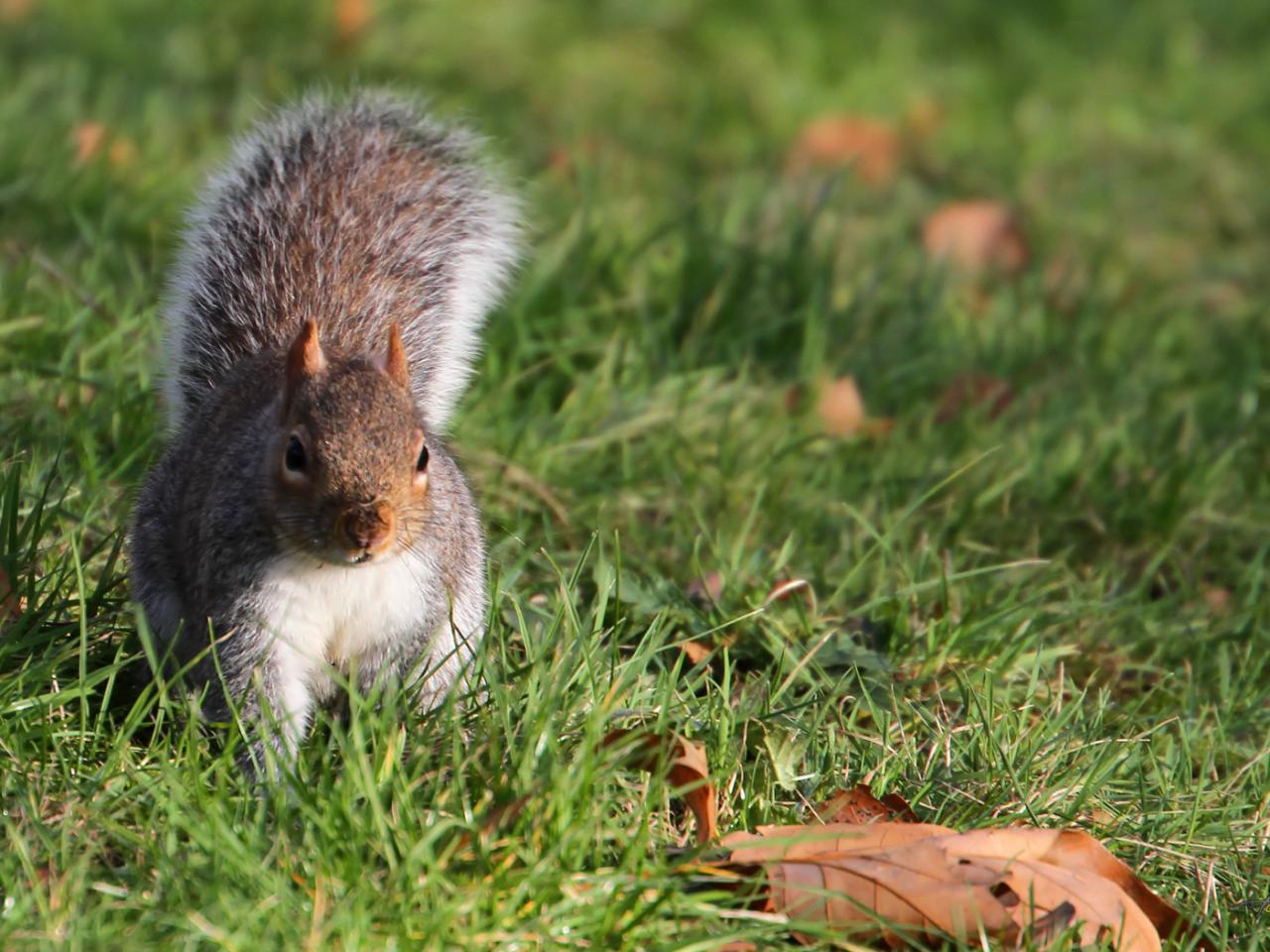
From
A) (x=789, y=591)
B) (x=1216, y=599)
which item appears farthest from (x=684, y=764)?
(x=1216, y=599)

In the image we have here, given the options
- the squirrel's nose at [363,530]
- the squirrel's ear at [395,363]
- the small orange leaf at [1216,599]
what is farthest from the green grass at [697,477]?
the squirrel's ear at [395,363]

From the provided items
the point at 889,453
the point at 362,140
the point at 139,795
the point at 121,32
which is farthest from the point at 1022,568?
the point at 121,32

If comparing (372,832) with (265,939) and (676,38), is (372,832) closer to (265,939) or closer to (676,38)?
(265,939)

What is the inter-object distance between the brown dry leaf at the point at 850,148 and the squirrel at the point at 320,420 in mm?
1949

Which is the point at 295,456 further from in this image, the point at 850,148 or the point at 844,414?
the point at 850,148

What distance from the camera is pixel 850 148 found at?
4809 mm

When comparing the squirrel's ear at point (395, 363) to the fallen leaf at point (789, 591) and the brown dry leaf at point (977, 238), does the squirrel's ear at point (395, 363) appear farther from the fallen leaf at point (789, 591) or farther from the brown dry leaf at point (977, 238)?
the brown dry leaf at point (977, 238)

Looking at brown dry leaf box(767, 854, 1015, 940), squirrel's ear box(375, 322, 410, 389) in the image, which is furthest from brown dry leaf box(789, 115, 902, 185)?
brown dry leaf box(767, 854, 1015, 940)

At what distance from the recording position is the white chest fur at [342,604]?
2.07 m

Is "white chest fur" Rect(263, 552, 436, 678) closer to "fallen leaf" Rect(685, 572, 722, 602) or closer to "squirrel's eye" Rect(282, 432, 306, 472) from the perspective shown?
"squirrel's eye" Rect(282, 432, 306, 472)

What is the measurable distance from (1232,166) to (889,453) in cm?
230

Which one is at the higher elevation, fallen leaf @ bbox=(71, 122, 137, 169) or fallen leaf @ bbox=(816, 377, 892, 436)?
fallen leaf @ bbox=(71, 122, 137, 169)

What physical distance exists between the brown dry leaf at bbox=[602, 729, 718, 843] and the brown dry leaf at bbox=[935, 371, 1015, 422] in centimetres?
151

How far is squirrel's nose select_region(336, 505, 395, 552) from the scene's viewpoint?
1939mm
